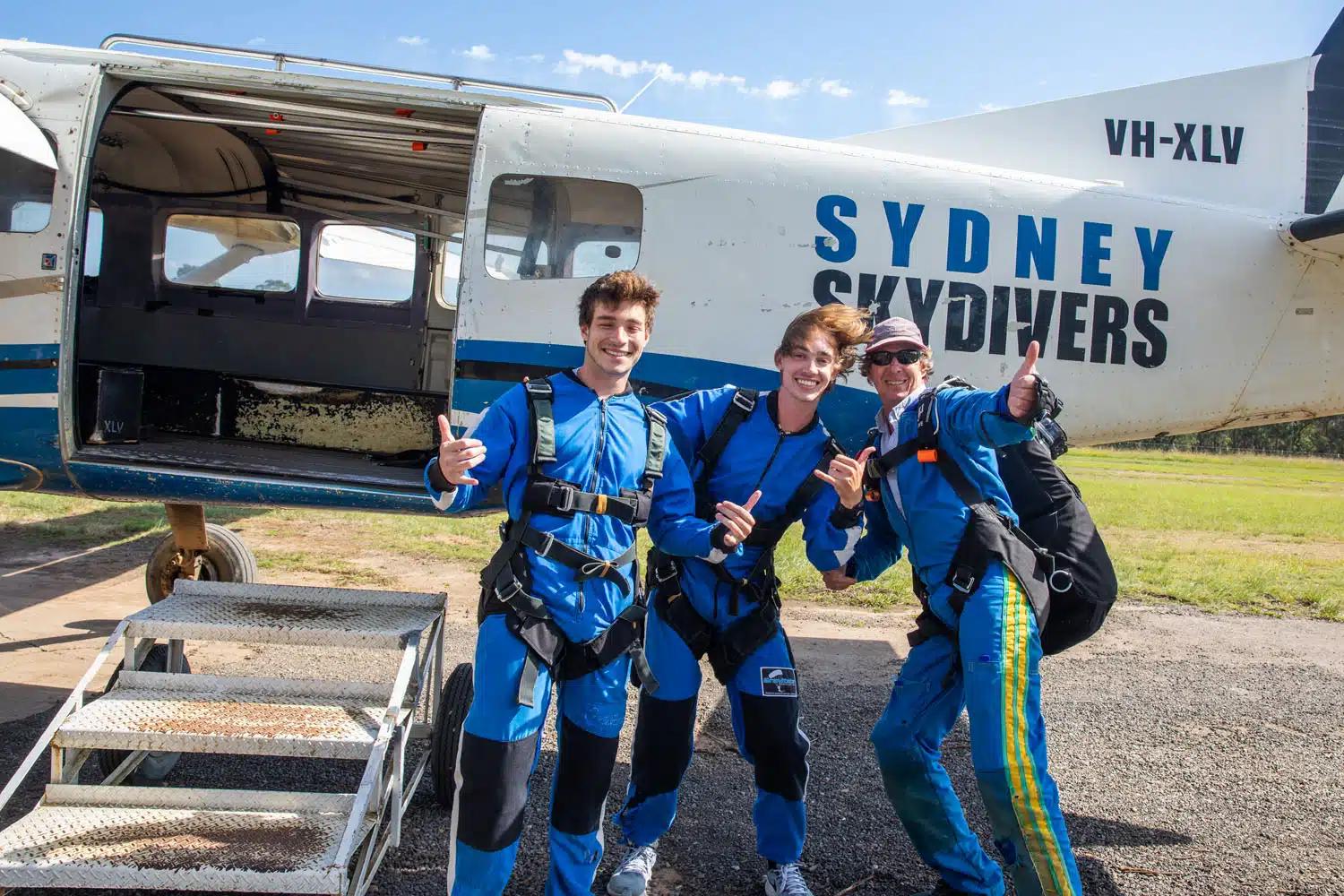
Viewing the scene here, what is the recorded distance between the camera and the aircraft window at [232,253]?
8453 mm

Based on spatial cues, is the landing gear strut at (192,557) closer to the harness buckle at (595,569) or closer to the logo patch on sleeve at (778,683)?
the harness buckle at (595,569)

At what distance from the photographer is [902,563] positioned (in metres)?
11.0

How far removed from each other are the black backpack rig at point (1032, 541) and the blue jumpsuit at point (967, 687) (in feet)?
0.14

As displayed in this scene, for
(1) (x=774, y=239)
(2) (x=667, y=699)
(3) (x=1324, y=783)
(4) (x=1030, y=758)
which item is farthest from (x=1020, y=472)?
(3) (x=1324, y=783)

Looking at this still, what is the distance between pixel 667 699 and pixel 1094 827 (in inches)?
90.4

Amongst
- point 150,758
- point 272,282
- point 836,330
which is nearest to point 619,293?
point 836,330

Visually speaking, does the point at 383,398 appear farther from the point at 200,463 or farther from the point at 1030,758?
the point at 1030,758

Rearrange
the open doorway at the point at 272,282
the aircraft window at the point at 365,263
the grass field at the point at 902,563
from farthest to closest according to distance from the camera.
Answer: the grass field at the point at 902,563, the aircraft window at the point at 365,263, the open doorway at the point at 272,282

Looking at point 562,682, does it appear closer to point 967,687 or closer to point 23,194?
point 967,687

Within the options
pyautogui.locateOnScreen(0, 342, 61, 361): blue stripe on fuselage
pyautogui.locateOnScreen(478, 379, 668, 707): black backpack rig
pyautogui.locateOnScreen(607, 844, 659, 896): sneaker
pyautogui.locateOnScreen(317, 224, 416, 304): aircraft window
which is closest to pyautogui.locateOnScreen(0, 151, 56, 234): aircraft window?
pyautogui.locateOnScreen(0, 342, 61, 361): blue stripe on fuselage

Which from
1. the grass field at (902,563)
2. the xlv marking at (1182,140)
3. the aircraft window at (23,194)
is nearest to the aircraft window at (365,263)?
the grass field at (902,563)

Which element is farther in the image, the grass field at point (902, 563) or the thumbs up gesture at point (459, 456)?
the grass field at point (902, 563)

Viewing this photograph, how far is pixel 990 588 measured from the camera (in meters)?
3.14

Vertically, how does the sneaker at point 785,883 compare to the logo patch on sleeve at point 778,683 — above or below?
below
